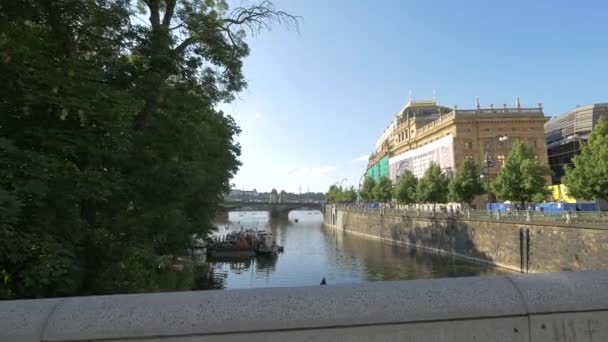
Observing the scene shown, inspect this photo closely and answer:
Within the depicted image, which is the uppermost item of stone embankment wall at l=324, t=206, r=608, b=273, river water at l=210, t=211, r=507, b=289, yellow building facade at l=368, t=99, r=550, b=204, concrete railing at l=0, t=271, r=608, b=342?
yellow building facade at l=368, t=99, r=550, b=204

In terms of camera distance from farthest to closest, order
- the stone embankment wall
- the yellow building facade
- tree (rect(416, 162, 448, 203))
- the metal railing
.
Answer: the yellow building facade < tree (rect(416, 162, 448, 203)) < the stone embankment wall < the metal railing

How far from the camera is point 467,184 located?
6050cm

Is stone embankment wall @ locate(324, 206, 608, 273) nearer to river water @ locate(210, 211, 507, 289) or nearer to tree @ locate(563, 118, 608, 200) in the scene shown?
river water @ locate(210, 211, 507, 289)

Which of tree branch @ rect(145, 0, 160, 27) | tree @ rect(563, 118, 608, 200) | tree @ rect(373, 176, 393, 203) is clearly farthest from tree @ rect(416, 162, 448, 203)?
tree branch @ rect(145, 0, 160, 27)

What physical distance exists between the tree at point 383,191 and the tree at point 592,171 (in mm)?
59677

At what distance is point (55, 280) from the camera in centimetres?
637

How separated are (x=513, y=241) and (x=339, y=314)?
43.1 m

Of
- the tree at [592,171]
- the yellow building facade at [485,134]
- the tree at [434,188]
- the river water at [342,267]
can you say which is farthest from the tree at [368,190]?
the tree at [592,171]

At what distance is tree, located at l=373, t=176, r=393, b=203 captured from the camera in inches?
3932

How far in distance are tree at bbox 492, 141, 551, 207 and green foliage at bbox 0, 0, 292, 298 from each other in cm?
4403

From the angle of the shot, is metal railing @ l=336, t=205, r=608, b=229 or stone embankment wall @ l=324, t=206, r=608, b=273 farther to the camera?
stone embankment wall @ l=324, t=206, r=608, b=273

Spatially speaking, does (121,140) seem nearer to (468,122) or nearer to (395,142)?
(468,122)

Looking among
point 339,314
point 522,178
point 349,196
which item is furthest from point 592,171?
point 349,196

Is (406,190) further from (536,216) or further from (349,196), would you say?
(349,196)
